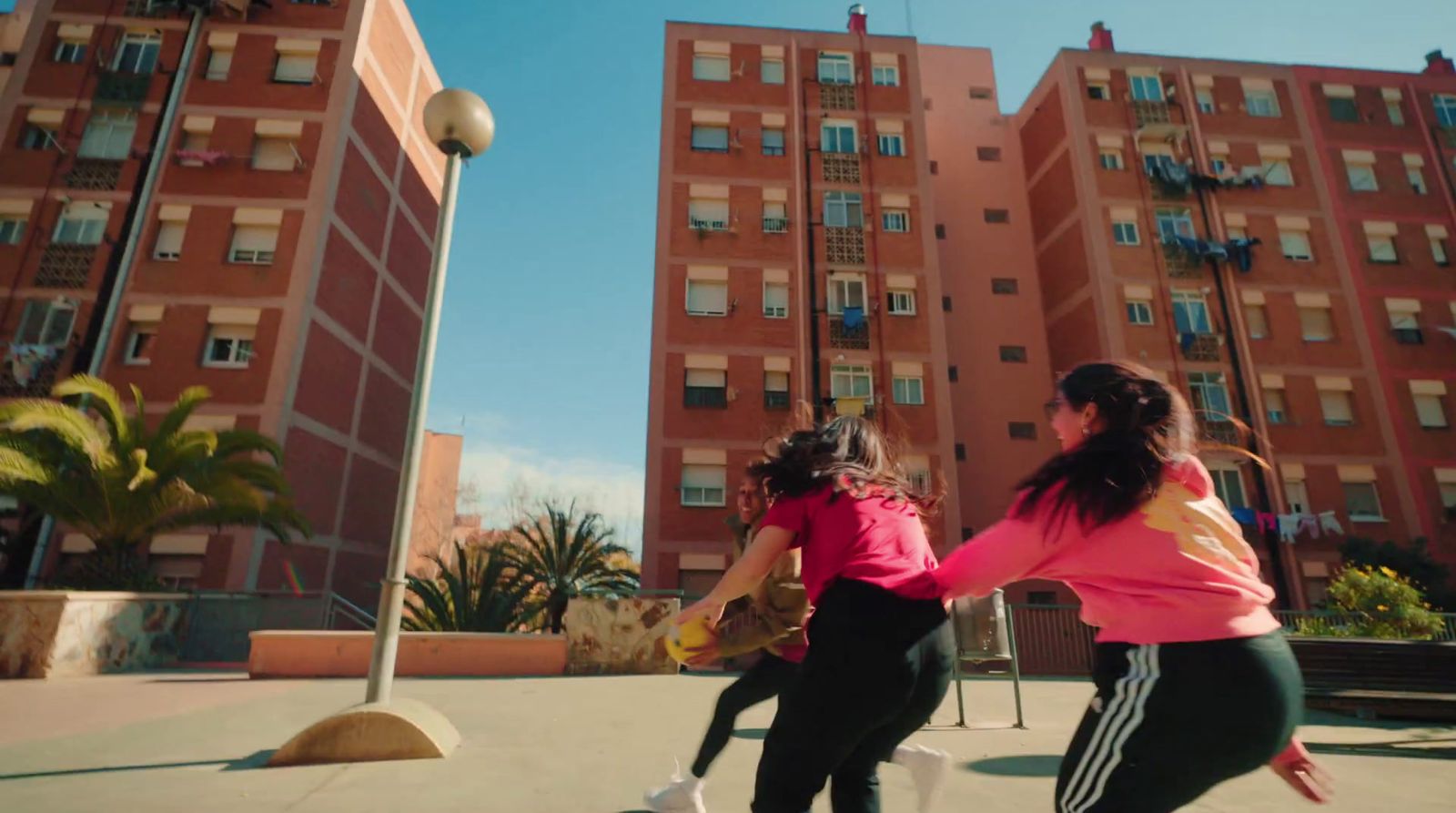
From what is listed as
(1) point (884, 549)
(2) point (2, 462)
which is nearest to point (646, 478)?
(2) point (2, 462)

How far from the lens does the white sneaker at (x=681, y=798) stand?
123 inches

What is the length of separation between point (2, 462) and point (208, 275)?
992cm

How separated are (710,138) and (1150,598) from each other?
2438 cm

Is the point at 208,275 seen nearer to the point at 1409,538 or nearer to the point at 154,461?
the point at 154,461

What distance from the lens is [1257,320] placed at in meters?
23.8

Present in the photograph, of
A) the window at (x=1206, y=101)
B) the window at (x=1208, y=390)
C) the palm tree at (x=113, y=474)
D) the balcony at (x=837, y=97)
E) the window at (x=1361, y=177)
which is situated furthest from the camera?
the window at (x=1206, y=101)

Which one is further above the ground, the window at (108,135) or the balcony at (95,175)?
the window at (108,135)

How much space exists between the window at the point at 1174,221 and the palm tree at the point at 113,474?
27320 mm

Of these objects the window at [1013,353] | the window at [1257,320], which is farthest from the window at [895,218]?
the window at [1257,320]

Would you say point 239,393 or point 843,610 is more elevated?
point 239,393

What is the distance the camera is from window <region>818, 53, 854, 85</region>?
83.3ft

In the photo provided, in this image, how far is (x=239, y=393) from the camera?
59.3ft

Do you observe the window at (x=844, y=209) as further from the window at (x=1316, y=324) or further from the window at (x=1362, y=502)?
the window at (x=1362, y=502)

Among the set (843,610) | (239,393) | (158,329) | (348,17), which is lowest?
(843,610)
